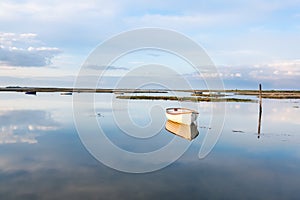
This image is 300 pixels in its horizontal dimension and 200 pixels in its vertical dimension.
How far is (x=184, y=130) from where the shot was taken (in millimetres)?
24969

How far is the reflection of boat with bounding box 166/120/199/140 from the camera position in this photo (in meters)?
22.6

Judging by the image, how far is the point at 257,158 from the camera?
16000 millimetres


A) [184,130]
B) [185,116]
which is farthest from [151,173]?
[185,116]

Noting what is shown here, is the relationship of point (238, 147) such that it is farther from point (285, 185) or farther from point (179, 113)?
point (179, 113)

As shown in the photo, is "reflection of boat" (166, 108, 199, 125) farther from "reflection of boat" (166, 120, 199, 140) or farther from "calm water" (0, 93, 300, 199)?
"calm water" (0, 93, 300, 199)

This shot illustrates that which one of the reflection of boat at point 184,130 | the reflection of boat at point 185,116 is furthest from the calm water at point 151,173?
the reflection of boat at point 185,116

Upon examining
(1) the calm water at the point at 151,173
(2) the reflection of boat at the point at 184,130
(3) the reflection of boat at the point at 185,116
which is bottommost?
(1) the calm water at the point at 151,173

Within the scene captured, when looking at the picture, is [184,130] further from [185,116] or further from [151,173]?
[151,173]

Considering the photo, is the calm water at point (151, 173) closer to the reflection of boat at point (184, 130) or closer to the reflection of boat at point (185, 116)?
the reflection of boat at point (184, 130)

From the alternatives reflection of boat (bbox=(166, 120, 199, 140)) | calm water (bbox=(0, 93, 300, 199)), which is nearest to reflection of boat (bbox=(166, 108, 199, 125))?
reflection of boat (bbox=(166, 120, 199, 140))

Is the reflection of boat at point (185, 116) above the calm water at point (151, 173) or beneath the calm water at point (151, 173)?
above

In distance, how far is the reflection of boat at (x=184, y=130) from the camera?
2256cm

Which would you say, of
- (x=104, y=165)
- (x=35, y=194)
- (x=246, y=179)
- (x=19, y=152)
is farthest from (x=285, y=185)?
(x=19, y=152)

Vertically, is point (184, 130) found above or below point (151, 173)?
above
